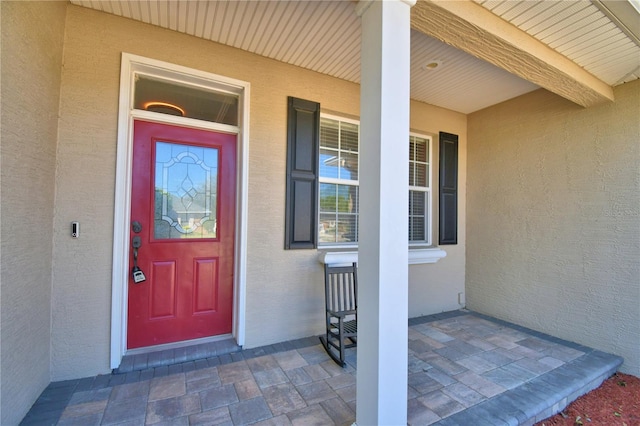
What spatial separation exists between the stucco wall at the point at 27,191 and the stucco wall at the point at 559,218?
453 centimetres

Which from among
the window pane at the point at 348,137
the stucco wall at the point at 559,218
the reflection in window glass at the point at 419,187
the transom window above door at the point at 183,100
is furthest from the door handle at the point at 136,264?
the stucco wall at the point at 559,218

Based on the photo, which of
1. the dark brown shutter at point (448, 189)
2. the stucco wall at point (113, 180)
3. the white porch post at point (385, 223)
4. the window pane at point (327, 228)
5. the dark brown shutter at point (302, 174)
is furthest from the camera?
the dark brown shutter at point (448, 189)

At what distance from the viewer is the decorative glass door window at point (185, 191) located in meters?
2.49

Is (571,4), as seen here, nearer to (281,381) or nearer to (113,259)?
(281,381)

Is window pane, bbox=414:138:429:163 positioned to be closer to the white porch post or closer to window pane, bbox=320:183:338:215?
window pane, bbox=320:183:338:215

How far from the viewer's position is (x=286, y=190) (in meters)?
2.81

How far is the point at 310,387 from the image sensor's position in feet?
6.78

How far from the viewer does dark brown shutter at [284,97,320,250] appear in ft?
9.25

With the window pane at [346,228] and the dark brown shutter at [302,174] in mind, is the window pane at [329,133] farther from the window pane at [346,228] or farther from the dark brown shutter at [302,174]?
the window pane at [346,228]

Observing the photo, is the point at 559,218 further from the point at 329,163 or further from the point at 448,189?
the point at 329,163

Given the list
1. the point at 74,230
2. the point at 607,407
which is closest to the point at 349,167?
the point at 74,230

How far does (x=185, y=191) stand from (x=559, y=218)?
3.93 meters

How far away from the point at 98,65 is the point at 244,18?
117 cm

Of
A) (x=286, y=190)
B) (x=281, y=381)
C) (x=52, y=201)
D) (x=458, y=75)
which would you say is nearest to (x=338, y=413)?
(x=281, y=381)
